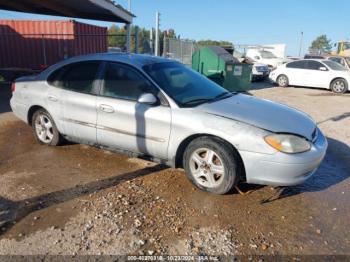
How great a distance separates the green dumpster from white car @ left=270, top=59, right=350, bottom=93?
494 cm

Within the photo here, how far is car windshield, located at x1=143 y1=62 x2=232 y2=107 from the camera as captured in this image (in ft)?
14.3

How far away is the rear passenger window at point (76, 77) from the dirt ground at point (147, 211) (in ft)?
3.57

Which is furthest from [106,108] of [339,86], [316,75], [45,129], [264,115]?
[316,75]

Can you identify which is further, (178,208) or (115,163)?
(115,163)

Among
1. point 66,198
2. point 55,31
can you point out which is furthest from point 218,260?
point 55,31

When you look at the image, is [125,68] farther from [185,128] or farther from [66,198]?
[66,198]

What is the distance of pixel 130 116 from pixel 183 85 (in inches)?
34.1

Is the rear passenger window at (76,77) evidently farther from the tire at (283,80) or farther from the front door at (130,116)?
the tire at (283,80)

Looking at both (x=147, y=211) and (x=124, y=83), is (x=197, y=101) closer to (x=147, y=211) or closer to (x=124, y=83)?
(x=124, y=83)

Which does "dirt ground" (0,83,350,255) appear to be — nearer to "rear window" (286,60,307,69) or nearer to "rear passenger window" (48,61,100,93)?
"rear passenger window" (48,61,100,93)

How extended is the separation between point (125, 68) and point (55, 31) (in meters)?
14.1

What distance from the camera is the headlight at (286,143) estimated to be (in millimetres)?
3650

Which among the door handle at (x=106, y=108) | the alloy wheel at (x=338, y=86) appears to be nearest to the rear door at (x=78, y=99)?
the door handle at (x=106, y=108)

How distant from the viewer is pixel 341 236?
10.9 ft
